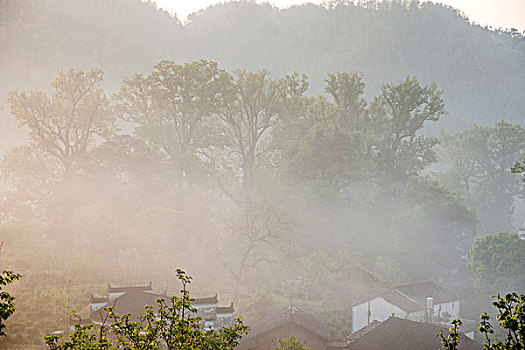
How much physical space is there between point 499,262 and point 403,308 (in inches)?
800

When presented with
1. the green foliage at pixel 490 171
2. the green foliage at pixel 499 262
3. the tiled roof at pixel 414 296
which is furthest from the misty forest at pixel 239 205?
the green foliage at pixel 490 171

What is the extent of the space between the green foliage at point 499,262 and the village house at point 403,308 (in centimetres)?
1204

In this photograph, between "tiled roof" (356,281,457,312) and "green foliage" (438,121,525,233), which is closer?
"tiled roof" (356,281,457,312)

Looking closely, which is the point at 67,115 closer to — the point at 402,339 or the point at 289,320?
the point at 289,320

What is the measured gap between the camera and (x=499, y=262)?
57.2 meters

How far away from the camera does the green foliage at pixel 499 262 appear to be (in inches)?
2206

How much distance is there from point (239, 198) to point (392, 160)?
2097cm

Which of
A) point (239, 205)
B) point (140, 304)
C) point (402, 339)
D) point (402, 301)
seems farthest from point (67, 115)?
point (402, 339)

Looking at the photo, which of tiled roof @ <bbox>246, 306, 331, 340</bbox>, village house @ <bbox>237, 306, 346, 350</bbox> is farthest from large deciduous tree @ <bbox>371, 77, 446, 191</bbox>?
village house @ <bbox>237, 306, 346, 350</bbox>

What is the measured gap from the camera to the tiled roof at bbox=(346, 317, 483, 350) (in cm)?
3191

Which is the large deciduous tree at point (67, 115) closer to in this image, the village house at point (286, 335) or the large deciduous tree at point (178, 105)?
the large deciduous tree at point (178, 105)

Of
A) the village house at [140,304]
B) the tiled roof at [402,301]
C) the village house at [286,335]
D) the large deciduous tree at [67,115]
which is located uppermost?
the large deciduous tree at [67,115]

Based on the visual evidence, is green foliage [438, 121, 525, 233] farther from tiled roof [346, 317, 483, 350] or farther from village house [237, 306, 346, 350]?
village house [237, 306, 346, 350]

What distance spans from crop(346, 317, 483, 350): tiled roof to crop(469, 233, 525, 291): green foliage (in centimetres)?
2501
